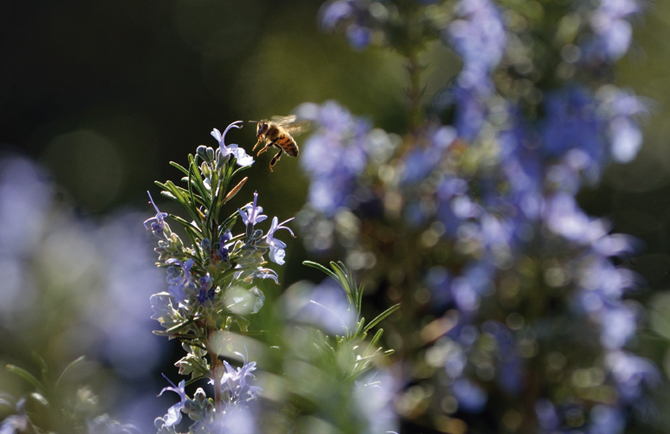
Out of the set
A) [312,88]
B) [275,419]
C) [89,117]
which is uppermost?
[275,419]

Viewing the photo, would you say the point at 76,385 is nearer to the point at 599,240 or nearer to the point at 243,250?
the point at 243,250

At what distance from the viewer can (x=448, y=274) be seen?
858mm

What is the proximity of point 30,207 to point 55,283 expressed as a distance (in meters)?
0.19

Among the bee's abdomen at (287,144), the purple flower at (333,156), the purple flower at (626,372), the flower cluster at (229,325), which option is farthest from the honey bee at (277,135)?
the purple flower at (626,372)

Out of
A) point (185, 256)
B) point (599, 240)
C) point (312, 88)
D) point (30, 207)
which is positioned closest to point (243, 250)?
point (185, 256)

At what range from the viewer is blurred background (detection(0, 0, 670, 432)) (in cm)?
45

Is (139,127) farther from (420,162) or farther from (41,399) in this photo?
(41,399)

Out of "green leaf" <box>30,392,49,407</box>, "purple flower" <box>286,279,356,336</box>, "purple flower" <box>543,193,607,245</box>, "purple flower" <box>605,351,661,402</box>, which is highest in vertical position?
"green leaf" <box>30,392,49,407</box>

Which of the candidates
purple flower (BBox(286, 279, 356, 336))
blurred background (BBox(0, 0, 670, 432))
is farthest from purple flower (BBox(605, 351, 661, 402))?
purple flower (BBox(286, 279, 356, 336))

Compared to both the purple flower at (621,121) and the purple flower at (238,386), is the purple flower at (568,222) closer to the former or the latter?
the purple flower at (621,121)

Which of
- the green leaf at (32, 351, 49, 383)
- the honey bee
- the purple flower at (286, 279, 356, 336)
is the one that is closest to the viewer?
the green leaf at (32, 351, 49, 383)

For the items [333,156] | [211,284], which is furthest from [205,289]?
[333,156]

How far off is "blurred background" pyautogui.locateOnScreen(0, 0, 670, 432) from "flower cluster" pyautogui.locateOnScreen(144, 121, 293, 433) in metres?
0.09

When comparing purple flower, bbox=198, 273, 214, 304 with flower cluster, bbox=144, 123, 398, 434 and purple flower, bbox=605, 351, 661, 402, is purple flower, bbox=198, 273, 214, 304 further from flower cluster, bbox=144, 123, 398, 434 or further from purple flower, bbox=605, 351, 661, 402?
purple flower, bbox=605, 351, 661, 402
